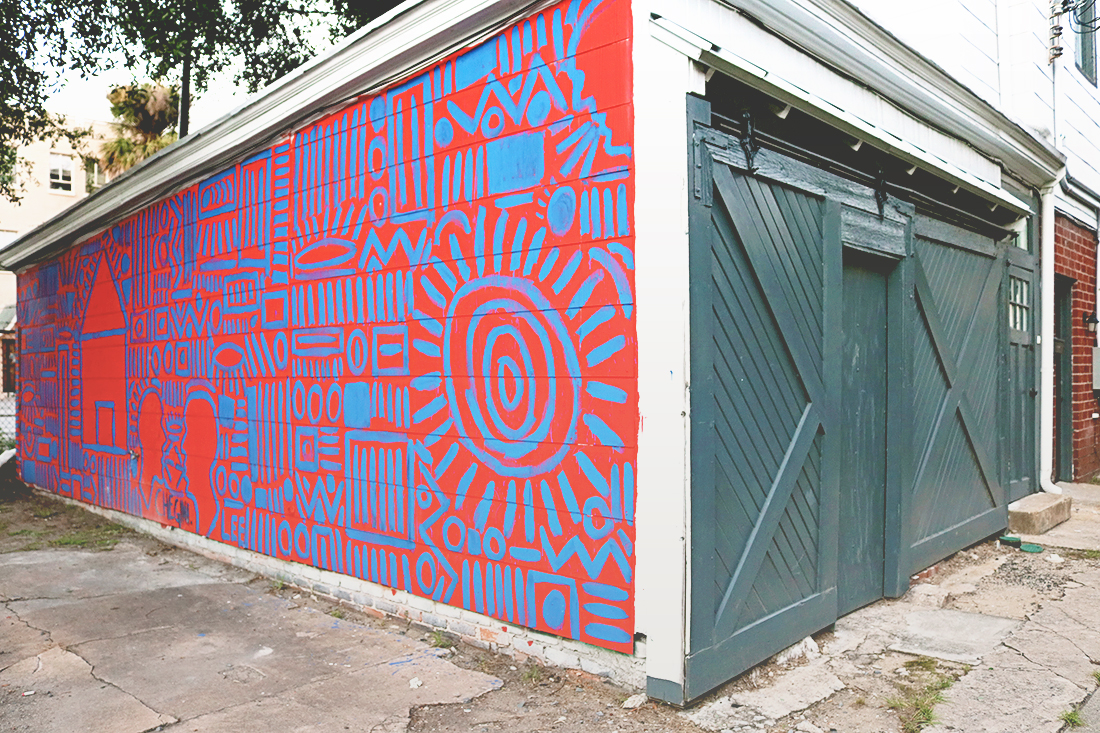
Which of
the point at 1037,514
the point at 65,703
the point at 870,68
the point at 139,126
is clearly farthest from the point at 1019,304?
the point at 139,126

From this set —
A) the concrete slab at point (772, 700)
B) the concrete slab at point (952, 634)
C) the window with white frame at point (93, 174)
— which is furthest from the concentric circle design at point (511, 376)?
the window with white frame at point (93, 174)

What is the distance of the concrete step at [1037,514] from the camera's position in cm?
726

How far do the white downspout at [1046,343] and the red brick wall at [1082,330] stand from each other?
83cm

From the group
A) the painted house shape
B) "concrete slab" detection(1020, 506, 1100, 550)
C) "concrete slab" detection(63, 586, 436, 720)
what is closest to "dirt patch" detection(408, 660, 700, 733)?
"concrete slab" detection(63, 586, 436, 720)

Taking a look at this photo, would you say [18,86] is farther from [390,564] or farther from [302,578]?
[390,564]

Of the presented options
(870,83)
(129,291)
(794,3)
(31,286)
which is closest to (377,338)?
(794,3)

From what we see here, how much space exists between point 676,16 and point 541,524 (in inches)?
97.1

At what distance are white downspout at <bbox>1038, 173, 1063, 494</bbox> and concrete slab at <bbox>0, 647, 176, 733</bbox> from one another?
8281 mm

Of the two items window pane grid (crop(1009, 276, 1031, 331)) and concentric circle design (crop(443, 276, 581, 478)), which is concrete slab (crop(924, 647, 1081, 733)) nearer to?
concentric circle design (crop(443, 276, 581, 478))

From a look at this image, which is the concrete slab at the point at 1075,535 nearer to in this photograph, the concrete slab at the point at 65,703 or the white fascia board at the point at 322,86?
the white fascia board at the point at 322,86

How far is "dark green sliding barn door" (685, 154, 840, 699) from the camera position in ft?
12.1

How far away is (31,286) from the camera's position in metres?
10.3

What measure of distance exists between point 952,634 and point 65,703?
463cm

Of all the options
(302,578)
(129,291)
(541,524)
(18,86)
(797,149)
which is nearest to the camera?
(541,524)
